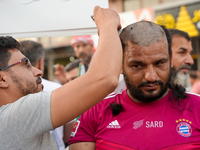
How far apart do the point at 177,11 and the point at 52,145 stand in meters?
10.9

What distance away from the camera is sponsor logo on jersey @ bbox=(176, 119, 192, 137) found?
5.22 feet

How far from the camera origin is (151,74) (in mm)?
1753

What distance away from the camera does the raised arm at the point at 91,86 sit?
1.18m

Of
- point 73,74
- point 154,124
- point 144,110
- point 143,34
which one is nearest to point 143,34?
point 143,34

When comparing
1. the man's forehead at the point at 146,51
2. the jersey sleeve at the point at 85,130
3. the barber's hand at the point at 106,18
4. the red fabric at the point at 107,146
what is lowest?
the red fabric at the point at 107,146

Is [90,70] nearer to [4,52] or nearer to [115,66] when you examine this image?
[115,66]

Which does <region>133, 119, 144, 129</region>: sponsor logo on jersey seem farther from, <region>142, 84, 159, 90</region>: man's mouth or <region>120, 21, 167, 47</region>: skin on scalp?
<region>120, 21, 167, 47</region>: skin on scalp

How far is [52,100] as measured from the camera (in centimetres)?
123

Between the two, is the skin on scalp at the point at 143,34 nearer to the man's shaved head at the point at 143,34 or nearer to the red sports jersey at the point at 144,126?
the man's shaved head at the point at 143,34

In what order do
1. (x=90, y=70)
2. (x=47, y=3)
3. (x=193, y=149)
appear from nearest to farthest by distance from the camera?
(x=90, y=70) < (x=193, y=149) < (x=47, y=3)

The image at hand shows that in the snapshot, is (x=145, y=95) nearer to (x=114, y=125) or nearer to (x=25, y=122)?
(x=114, y=125)

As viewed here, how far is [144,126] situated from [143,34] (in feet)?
2.39

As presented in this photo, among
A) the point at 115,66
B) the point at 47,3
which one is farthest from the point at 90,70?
the point at 47,3

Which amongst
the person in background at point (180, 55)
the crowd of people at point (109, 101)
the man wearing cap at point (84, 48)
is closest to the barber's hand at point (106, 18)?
the crowd of people at point (109, 101)
